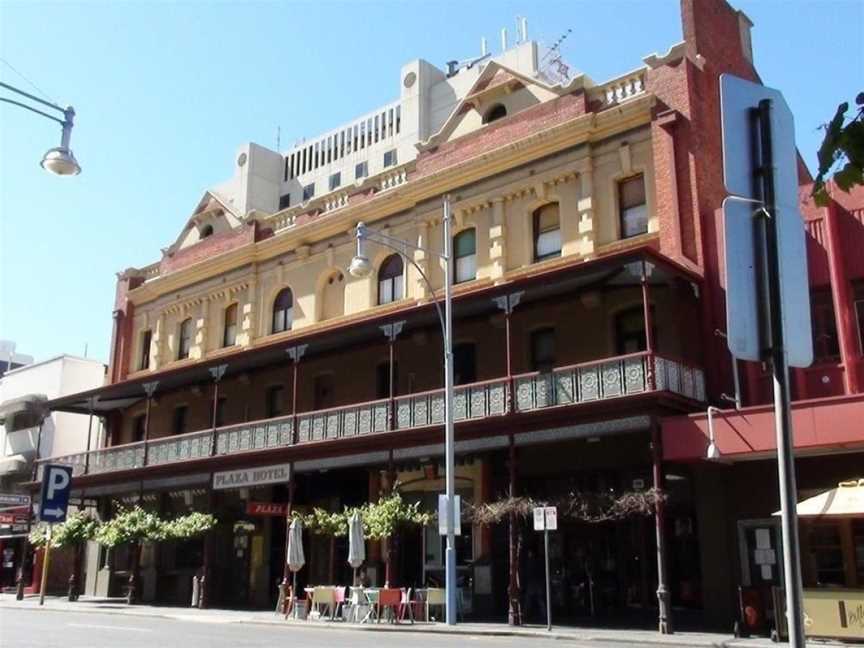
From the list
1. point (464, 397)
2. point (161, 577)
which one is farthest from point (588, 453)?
point (161, 577)

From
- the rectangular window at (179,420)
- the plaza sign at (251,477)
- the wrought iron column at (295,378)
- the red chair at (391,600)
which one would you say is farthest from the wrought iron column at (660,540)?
the rectangular window at (179,420)

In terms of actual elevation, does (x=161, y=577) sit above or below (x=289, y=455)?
below

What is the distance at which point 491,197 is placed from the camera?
26.6 meters

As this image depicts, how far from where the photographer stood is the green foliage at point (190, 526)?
2728 cm

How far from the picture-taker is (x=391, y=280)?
96.1 feet

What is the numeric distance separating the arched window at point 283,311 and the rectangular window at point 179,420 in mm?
5926

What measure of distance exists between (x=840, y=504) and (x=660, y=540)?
12.2 ft

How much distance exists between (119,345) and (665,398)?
2723cm

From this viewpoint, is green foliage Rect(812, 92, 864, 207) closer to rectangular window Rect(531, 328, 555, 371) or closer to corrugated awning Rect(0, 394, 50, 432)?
rectangular window Rect(531, 328, 555, 371)

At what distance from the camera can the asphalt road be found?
47.8 feet

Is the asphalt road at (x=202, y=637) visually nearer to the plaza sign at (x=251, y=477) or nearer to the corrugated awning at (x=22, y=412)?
the plaza sign at (x=251, y=477)

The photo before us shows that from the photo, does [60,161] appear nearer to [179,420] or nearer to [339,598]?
[339,598]

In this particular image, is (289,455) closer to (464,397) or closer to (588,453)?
(464,397)

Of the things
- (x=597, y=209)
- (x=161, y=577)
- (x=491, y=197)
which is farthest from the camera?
(x=161, y=577)
